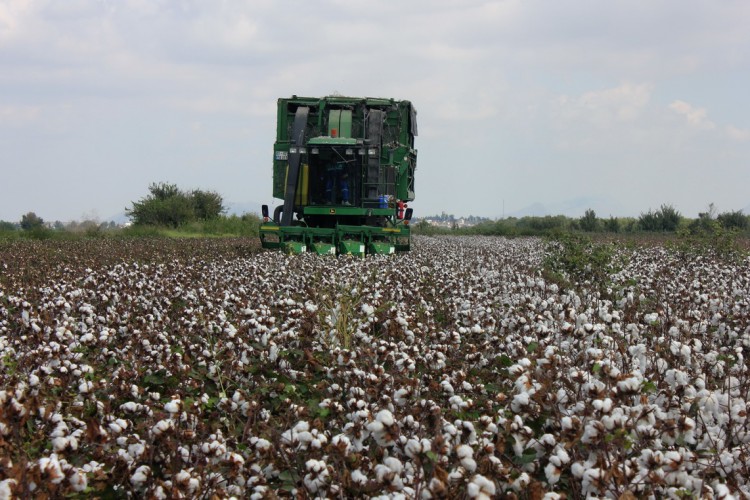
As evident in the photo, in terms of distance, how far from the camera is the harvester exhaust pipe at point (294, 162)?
17953mm

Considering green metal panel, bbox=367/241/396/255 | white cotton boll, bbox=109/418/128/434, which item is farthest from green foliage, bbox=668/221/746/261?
white cotton boll, bbox=109/418/128/434

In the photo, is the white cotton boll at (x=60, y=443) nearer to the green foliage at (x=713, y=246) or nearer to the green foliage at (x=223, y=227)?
the green foliage at (x=713, y=246)

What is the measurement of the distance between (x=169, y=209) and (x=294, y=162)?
26770 mm

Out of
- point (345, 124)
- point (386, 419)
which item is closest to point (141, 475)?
point (386, 419)

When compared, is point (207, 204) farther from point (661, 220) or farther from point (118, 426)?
point (118, 426)

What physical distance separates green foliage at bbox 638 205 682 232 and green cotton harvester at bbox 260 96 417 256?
3015cm

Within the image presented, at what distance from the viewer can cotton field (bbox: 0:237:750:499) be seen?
2.99m

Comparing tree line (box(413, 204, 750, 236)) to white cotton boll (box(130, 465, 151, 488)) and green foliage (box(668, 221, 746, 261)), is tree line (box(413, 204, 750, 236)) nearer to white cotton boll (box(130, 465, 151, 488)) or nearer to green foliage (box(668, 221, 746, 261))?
green foliage (box(668, 221, 746, 261))

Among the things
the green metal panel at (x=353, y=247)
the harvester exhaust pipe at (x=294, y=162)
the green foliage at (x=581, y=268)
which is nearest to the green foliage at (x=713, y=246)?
the green foliage at (x=581, y=268)

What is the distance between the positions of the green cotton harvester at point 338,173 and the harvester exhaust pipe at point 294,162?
0.07ft

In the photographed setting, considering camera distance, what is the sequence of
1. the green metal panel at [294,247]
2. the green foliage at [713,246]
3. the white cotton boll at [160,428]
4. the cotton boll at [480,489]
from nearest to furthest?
the cotton boll at [480,489] → the white cotton boll at [160,428] → the green metal panel at [294,247] → the green foliage at [713,246]

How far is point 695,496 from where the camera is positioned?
3113mm

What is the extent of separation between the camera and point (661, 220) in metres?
45.8

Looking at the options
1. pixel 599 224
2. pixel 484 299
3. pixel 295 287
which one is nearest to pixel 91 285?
pixel 295 287
